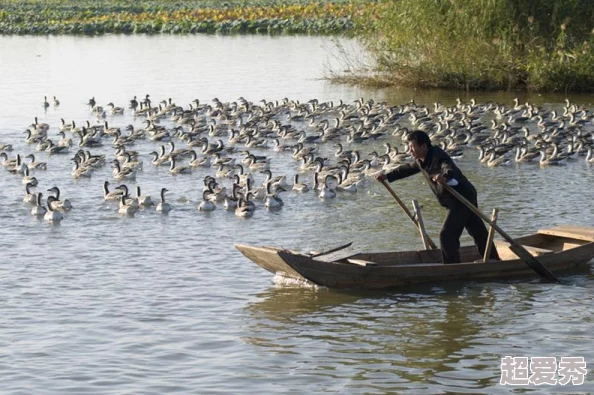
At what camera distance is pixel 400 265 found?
14.2 m

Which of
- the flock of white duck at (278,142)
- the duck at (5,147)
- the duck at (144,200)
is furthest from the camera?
the duck at (5,147)

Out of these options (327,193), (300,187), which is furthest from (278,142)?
(327,193)

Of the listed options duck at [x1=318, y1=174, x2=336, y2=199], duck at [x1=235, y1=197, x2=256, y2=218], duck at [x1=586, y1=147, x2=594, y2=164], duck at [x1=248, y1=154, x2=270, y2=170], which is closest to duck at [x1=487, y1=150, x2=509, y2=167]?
duck at [x1=586, y1=147, x2=594, y2=164]

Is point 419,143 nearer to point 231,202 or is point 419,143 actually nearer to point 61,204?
point 231,202

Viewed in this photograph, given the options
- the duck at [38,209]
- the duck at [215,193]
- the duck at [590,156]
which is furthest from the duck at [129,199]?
the duck at [590,156]

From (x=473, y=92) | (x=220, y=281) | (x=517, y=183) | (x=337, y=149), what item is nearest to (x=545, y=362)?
(x=220, y=281)

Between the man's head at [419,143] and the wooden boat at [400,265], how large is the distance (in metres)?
1.39

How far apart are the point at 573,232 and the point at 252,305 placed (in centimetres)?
461

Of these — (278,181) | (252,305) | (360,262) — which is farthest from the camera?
(278,181)

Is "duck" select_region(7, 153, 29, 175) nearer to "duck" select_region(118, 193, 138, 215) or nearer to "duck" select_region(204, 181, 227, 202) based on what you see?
"duck" select_region(118, 193, 138, 215)

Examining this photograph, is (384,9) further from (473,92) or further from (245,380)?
(245,380)

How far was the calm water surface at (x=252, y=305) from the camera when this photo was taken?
11.5 metres

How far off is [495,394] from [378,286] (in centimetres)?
354

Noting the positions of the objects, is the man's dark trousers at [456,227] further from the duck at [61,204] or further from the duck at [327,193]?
the duck at [61,204]
